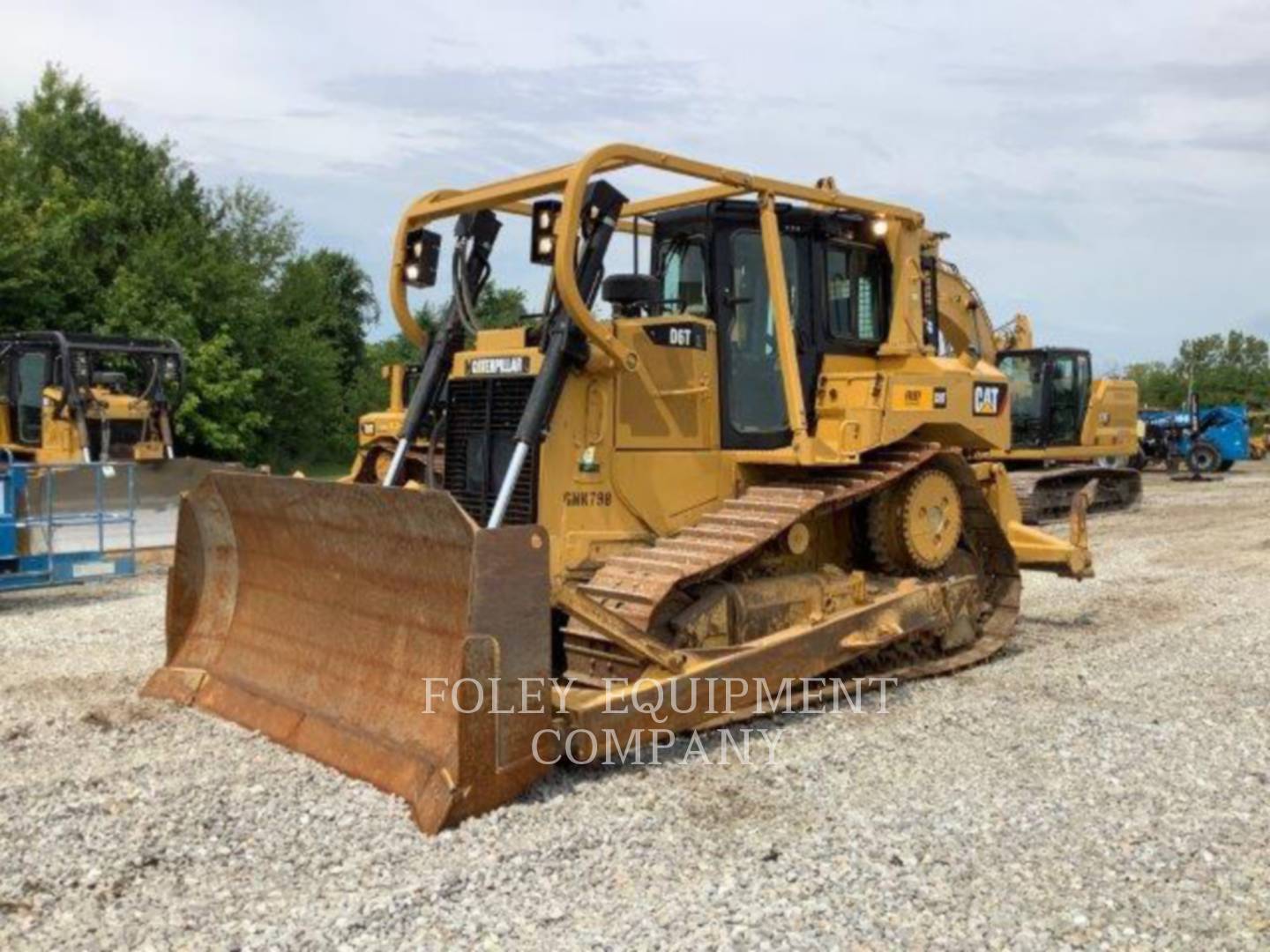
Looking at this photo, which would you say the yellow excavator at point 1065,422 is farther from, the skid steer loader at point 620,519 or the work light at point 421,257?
the work light at point 421,257

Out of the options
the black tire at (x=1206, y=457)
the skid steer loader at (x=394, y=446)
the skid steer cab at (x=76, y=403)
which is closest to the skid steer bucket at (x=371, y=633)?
the skid steer loader at (x=394, y=446)

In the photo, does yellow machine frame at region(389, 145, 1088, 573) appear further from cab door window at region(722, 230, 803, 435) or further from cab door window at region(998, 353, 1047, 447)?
cab door window at region(998, 353, 1047, 447)

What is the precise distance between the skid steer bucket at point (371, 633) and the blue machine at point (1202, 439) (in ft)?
86.1

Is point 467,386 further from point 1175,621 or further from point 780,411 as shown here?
point 1175,621

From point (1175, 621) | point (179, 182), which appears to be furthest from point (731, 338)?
point (179, 182)

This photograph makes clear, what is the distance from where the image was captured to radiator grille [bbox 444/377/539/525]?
19.5 ft

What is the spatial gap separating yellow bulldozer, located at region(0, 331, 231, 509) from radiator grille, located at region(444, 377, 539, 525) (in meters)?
8.35

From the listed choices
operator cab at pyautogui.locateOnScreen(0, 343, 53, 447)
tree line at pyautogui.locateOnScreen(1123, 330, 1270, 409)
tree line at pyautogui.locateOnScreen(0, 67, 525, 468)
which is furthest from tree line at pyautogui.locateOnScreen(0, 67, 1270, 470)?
tree line at pyautogui.locateOnScreen(1123, 330, 1270, 409)

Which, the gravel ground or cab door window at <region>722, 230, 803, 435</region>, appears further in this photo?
cab door window at <region>722, 230, 803, 435</region>

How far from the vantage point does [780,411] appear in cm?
676

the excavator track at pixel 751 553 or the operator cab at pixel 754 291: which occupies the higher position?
the operator cab at pixel 754 291

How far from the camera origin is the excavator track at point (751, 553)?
5566 mm
